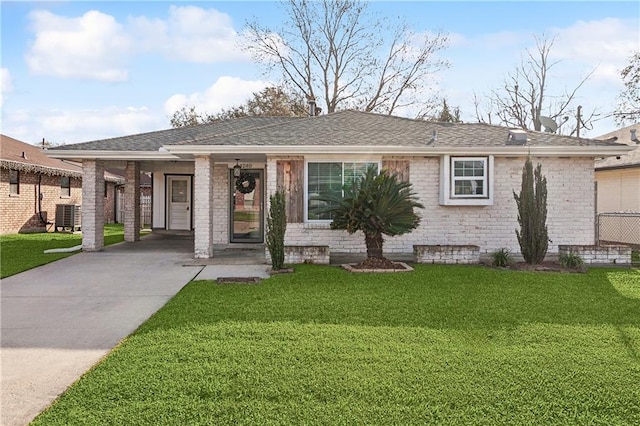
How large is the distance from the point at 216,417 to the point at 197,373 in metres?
0.77

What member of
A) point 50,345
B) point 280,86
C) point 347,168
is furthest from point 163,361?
point 280,86

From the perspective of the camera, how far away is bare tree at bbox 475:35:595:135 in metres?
29.6

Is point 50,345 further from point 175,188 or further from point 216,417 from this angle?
point 175,188

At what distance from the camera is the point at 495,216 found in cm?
1079

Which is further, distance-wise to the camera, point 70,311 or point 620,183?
point 620,183

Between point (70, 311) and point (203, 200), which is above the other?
point (203, 200)

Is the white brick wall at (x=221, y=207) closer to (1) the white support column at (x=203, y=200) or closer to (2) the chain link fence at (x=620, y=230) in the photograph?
(1) the white support column at (x=203, y=200)

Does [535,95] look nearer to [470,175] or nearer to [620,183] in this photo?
[620,183]

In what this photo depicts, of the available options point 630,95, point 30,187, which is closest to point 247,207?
point 30,187

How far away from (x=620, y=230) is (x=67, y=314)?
660 inches

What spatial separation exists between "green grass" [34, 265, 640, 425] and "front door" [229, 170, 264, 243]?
6.76m

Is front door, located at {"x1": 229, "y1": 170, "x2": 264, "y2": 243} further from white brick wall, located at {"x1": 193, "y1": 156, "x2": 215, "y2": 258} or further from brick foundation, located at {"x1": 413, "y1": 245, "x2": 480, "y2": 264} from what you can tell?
brick foundation, located at {"x1": 413, "y1": 245, "x2": 480, "y2": 264}

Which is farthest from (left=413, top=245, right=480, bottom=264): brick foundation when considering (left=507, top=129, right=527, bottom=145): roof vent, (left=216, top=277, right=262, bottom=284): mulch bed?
(left=216, top=277, right=262, bottom=284): mulch bed

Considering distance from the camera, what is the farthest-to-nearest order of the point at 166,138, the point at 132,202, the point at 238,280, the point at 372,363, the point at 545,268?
the point at 132,202, the point at 166,138, the point at 545,268, the point at 238,280, the point at 372,363
